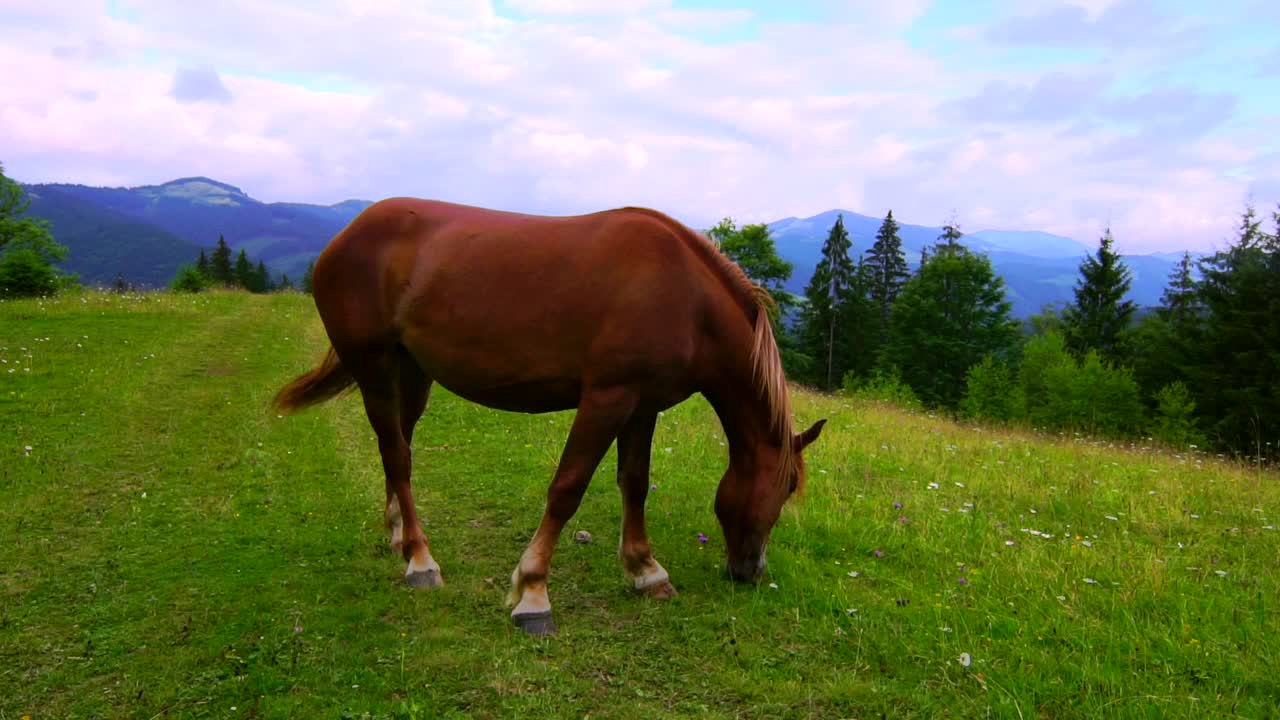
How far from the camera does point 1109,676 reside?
10.8 feet

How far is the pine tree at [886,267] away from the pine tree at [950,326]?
11.1m

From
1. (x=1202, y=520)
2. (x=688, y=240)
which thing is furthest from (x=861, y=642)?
(x=1202, y=520)

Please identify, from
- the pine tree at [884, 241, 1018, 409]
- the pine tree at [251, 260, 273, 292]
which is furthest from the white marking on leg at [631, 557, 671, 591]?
the pine tree at [251, 260, 273, 292]

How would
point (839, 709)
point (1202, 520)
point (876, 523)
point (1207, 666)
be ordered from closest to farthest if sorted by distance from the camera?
1. point (839, 709)
2. point (1207, 666)
3. point (876, 523)
4. point (1202, 520)

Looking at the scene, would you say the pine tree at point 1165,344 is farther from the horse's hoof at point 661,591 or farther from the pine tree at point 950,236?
the horse's hoof at point 661,591

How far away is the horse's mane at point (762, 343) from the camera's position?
4.27m

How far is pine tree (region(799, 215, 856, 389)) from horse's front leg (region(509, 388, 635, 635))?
43.4 m

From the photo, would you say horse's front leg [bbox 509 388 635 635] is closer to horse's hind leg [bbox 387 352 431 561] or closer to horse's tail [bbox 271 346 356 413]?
horse's hind leg [bbox 387 352 431 561]

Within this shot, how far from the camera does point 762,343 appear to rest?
426 centimetres

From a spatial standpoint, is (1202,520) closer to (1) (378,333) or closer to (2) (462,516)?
(2) (462,516)

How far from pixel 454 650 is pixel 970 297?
145ft

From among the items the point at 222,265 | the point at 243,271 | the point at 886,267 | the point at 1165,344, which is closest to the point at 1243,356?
the point at 1165,344

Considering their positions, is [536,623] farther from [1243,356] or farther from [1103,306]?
[1103,306]

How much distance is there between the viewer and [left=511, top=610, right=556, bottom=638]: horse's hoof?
3.98 m
